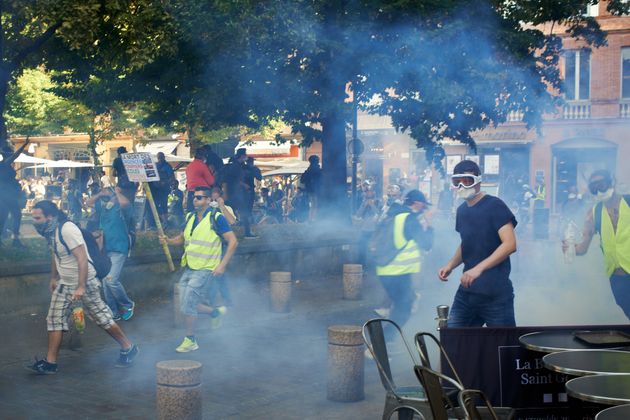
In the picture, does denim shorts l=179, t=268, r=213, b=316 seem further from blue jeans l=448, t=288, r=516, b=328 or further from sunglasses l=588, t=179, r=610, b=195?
sunglasses l=588, t=179, r=610, b=195

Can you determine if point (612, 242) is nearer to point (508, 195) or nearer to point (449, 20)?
point (449, 20)

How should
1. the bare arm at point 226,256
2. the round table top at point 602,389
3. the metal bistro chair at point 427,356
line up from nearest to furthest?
the round table top at point 602,389, the metal bistro chair at point 427,356, the bare arm at point 226,256

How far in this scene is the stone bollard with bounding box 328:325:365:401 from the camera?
7.09m

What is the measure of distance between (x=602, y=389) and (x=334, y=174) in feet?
49.5

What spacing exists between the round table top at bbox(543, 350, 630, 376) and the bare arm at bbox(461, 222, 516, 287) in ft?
6.10

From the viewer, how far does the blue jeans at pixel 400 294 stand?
884cm

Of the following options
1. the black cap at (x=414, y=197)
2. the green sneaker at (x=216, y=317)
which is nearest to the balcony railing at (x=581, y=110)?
the green sneaker at (x=216, y=317)

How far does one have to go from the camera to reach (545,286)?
14.5 m

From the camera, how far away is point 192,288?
8.93m

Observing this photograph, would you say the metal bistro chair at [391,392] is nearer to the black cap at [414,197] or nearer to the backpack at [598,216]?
the backpack at [598,216]

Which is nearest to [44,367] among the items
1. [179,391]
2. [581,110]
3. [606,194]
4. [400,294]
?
[179,391]

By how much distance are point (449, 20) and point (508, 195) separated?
799 inches

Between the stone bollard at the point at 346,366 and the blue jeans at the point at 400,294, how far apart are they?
68.3 inches

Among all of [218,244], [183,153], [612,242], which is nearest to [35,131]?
[183,153]
